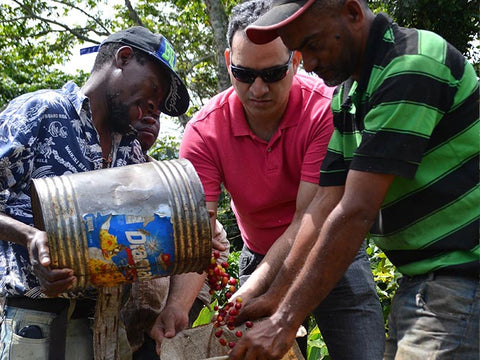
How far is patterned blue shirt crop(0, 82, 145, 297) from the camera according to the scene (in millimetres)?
2570

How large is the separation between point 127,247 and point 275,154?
118 centimetres

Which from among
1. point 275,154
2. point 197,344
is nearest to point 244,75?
point 275,154

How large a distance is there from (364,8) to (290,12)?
269 millimetres

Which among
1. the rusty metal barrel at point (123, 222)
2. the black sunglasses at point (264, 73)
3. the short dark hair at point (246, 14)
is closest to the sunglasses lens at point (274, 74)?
the black sunglasses at point (264, 73)

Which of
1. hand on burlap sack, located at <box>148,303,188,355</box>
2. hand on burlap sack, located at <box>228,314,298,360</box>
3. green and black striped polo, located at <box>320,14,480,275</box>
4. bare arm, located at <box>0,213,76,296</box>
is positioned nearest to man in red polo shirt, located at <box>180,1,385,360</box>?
hand on burlap sack, located at <box>148,303,188,355</box>

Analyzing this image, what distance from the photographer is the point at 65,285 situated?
2.32 metres

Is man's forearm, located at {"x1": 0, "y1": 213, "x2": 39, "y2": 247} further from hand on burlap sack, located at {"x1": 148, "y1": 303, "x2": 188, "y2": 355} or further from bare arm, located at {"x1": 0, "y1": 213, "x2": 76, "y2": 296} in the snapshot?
hand on burlap sack, located at {"x1": 148, "y1": 303, "x2": 188, "y2": 355}

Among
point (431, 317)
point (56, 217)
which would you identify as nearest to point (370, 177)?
point (431, 317)

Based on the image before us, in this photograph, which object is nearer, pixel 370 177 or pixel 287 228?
pixel 370 177

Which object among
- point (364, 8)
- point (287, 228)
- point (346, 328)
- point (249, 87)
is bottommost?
point (346, 328)

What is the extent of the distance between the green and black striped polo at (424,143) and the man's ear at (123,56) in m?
1.23

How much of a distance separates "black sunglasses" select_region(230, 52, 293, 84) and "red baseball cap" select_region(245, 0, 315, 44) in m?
0.65

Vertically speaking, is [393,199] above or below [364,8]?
below

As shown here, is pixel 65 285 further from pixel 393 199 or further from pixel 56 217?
pixel 393 199
